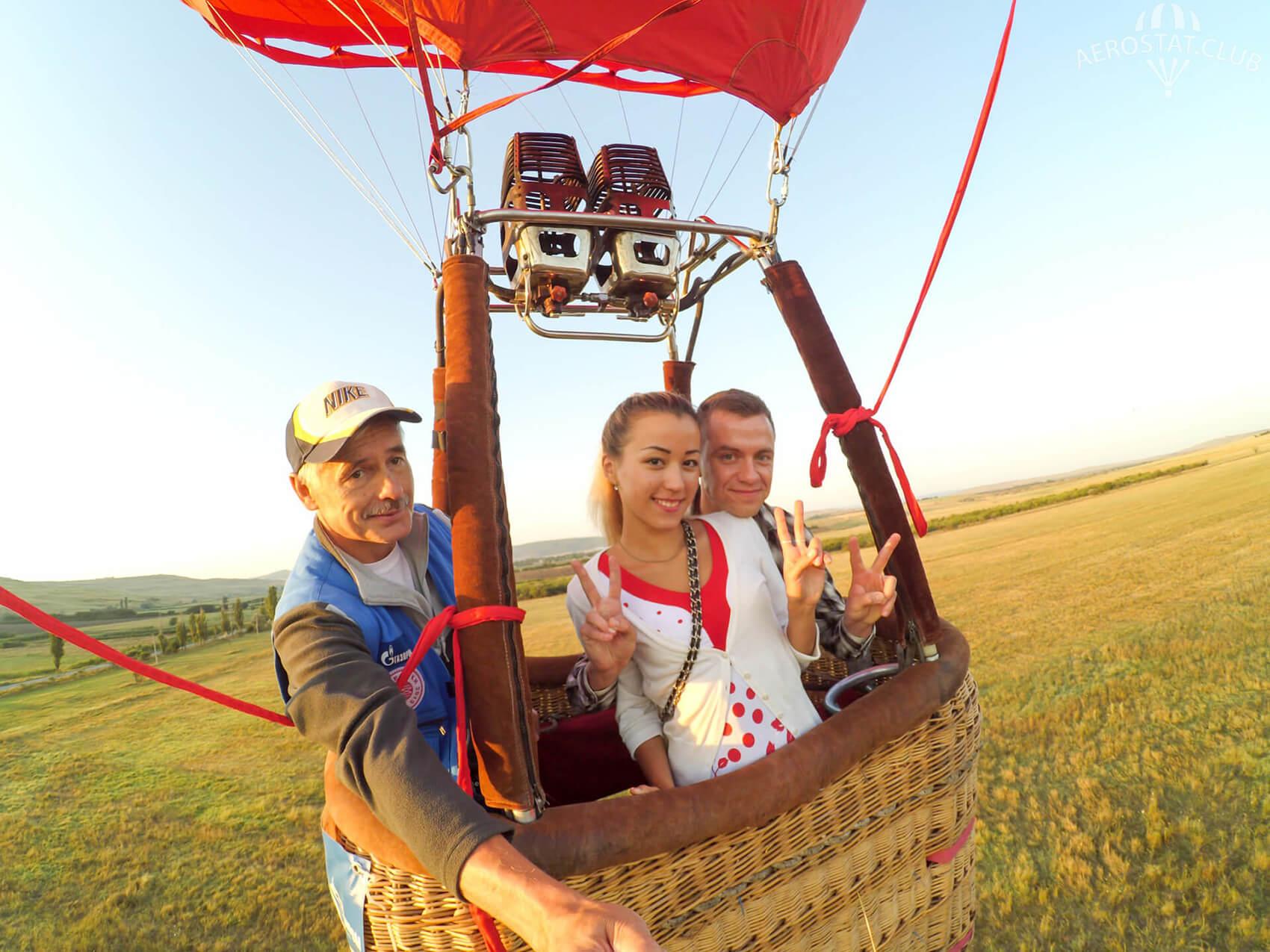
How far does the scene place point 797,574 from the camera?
1461 millimetres

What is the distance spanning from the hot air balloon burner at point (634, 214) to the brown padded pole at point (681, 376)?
58cm

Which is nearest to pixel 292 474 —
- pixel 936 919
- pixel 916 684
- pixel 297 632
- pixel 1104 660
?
pixel 297 632

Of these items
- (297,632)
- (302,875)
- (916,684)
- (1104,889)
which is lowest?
(1104,889)

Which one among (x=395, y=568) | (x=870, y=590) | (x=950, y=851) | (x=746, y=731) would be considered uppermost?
(x=395, y=568)

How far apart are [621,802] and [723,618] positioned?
596mm

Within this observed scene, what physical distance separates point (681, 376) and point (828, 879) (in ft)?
6.07

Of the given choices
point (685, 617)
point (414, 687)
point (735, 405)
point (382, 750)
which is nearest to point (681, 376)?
point (735, 405)

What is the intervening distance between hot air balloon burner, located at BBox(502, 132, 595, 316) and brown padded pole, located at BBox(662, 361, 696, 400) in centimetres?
74

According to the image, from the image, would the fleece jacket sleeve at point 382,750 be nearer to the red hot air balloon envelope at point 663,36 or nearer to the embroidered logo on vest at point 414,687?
the embroidered logo on vest at point 414,687

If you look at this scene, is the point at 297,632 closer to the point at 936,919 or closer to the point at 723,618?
the point at 723,618

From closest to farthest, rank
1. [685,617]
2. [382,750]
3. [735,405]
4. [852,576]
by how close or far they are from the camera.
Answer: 1. [382,750]
2. [685,617]
3. [852,576]
4. [735,405]

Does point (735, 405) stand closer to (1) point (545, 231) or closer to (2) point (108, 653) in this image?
(1) point (545, 231)

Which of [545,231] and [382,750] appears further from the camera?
[545,231]

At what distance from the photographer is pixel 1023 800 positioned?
2.55 meters
